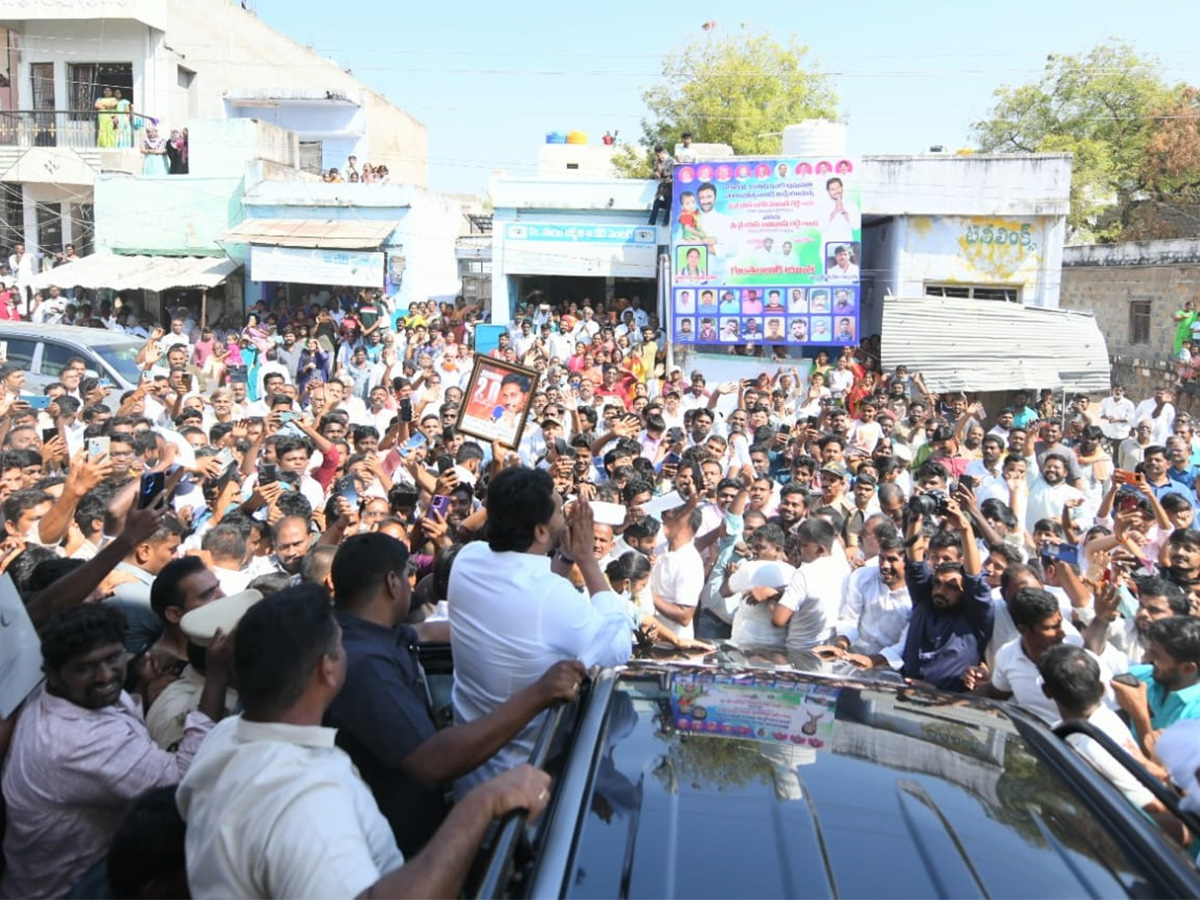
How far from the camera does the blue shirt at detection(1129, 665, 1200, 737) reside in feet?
12.2

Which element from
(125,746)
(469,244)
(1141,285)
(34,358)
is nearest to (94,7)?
(469,244)

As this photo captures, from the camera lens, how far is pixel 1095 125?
39.6m

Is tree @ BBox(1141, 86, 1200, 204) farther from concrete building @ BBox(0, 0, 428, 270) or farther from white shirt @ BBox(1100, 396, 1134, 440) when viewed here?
concrete building @ BBox(0, 0, 428, 270)

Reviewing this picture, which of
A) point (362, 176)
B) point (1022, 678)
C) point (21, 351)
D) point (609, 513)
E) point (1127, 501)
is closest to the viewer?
point (1022, 678)

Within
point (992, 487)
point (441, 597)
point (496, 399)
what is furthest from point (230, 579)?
point (992, 487)

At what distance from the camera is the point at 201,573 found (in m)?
3.68

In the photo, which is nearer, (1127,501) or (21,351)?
(1127,501)

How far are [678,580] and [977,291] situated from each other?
48.2ft

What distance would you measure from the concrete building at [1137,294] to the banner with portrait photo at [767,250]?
25.6 feet

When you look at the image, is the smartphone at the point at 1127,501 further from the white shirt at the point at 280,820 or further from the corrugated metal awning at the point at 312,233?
the corrugated metal awning at the point at 312,233

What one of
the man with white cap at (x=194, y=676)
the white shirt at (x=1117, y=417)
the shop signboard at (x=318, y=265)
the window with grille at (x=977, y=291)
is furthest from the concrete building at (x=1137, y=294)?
the man with white cap at (x=194, y=676)

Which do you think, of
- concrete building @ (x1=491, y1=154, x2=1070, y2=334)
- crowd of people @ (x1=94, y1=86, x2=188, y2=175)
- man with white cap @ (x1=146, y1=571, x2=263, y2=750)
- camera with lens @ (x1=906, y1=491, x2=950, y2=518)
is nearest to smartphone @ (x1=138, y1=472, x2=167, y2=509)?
man with white cap @ (x1=146, y1=571, x2=263, y2=750)

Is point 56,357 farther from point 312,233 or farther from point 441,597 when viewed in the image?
point 441,597

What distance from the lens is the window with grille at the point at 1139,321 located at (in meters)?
23.8
